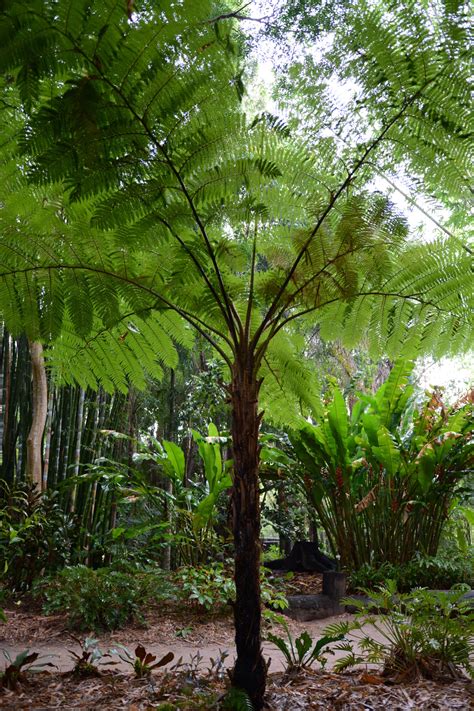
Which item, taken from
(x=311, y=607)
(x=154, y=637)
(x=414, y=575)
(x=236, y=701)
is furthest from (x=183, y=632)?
(x=414, y=575)

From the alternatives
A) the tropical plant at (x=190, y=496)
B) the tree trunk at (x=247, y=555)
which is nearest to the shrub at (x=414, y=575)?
the tropical plant at (x=190, y=496)

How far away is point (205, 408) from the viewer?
22.8 ft

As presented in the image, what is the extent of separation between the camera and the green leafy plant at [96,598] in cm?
357

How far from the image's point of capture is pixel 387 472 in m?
5.05

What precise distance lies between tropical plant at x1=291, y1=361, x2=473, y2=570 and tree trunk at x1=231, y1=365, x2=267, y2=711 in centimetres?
331

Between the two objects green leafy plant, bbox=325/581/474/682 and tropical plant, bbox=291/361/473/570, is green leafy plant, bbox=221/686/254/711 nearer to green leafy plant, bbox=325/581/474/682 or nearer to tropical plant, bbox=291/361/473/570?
green leafy plant, bbox=325/581/474/682

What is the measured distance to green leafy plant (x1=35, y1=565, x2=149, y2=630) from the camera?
3.57 m

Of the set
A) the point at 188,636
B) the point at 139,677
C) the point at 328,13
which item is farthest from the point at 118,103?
the point at 328,13

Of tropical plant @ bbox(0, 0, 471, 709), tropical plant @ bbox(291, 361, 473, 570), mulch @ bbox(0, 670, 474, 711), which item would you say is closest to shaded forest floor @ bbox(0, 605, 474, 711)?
mulch @ bbox(0, 670, 474, 711)

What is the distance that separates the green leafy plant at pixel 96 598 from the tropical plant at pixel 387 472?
2085 mm

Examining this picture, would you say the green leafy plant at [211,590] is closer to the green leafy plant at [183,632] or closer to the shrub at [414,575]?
the green leafy plant at [183,632]

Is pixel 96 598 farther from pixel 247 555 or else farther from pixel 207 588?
pixel 247 555

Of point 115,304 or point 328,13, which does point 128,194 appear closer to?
point 115,304

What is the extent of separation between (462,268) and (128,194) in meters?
1.34
